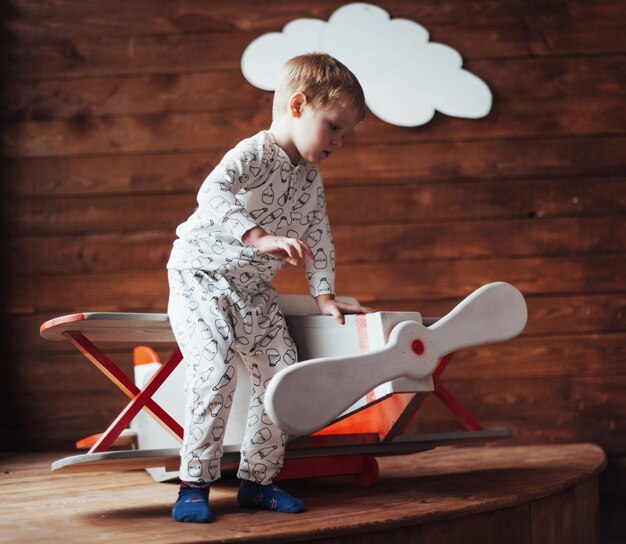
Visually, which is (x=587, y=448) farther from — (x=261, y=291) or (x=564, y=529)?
(x=261, y=291)

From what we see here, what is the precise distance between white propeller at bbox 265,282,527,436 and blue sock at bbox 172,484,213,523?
200mm

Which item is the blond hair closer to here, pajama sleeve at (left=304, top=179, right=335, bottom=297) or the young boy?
the young boy

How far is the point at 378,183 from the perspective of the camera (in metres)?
1.88

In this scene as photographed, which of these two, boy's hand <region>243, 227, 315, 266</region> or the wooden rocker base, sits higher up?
boy's hand <region>243, 227, 315, 266</region>

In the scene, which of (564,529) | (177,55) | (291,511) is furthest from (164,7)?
(564,529)

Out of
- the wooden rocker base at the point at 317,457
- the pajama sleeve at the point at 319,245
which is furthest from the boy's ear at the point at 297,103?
the wooden rocker base at the point at 317,457

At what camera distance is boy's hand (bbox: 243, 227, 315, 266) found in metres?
1.02

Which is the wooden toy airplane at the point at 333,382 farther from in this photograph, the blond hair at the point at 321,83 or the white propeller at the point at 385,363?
the blond hair at the point at 321,83

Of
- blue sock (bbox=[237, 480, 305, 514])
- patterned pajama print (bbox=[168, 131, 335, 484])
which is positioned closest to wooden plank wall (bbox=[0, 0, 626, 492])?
patterned pajama print (bbox=[168, 131, 335, 484])

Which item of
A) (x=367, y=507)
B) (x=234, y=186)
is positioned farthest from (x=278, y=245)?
(x=367, y=507)

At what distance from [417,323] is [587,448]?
84 cm

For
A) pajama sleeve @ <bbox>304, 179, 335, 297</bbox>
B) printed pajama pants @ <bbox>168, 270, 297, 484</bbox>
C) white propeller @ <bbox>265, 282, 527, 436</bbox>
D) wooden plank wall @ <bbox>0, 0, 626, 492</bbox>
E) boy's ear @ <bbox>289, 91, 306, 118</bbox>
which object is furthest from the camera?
wooden plank wall @ <bbox>0, 0, 626, 492</bbox>

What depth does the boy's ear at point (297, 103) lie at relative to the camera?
119 centimetres

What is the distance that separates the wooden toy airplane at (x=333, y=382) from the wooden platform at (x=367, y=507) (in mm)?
72
